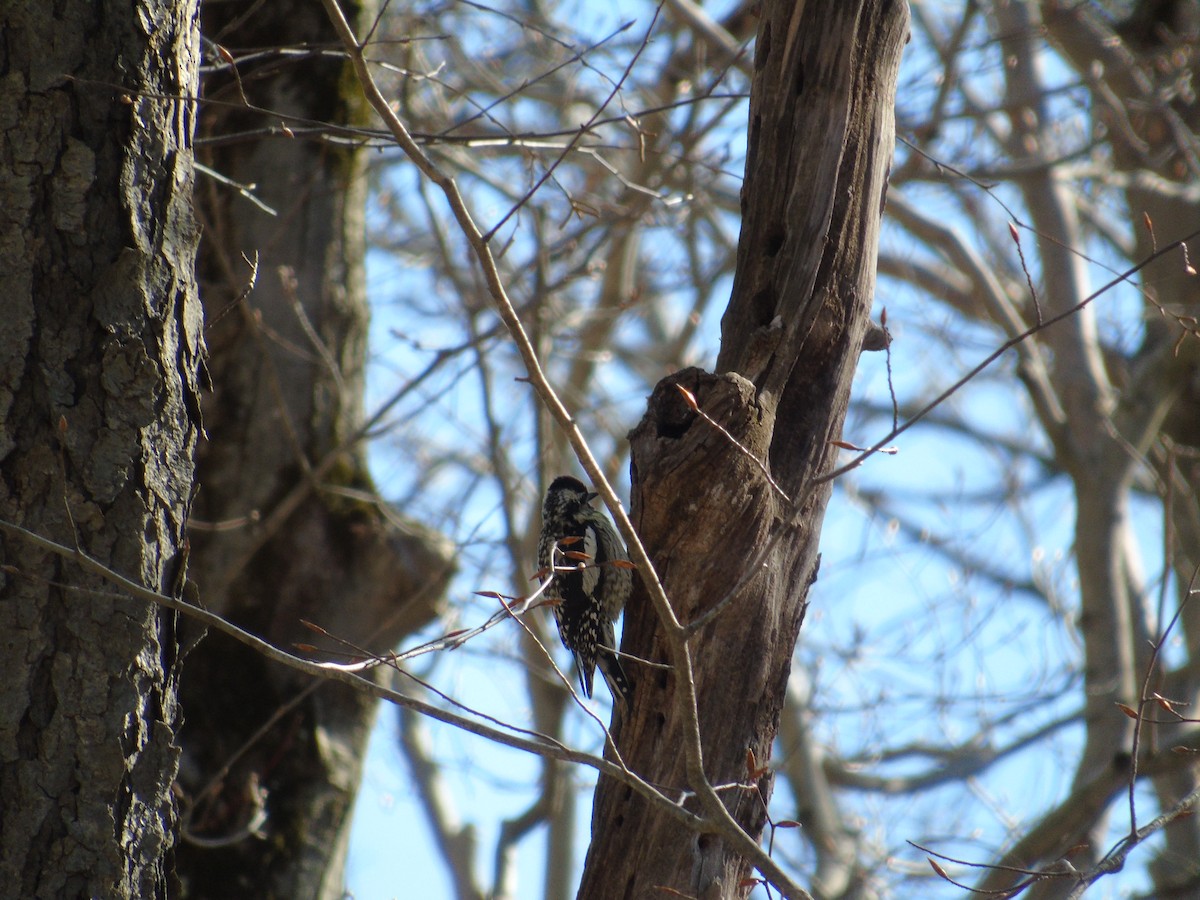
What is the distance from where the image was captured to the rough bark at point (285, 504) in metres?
4.38

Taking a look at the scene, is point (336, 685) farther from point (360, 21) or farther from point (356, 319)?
point (360, 21)

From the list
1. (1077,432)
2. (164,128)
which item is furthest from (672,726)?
(1077,432)

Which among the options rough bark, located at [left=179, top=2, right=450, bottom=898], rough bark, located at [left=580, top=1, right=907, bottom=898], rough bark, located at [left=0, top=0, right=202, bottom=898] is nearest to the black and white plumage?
rough bark, located at [left=179, top=2, right=450, bottom=898]

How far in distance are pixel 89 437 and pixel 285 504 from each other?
7.64ft

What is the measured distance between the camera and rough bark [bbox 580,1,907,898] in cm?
280

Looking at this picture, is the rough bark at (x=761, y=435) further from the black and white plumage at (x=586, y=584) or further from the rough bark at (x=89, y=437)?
the rough bark at (x=89, y=437)

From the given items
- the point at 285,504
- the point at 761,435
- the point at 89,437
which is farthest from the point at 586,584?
the point at 89,437

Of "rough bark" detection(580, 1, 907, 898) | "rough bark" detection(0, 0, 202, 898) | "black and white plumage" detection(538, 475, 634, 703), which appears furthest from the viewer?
"black and white plumage" detection(538, 475, 634, 703)

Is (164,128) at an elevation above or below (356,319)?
below

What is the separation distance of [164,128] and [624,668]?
203 centimetres

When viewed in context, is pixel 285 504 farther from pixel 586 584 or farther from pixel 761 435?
pixel 761 435

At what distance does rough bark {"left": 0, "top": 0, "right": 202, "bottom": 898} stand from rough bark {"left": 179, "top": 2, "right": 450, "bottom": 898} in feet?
6.25

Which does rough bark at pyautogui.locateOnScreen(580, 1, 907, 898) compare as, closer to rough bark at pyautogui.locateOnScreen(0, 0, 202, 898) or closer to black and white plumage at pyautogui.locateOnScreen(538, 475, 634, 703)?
black and white plumage at pyautogui.locateOnScreen(538, 475, 634, 703)

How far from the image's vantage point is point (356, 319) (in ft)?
16.7
